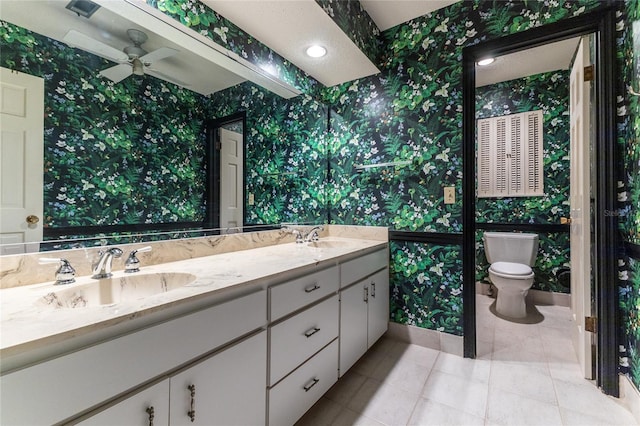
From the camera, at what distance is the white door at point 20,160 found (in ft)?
3.07

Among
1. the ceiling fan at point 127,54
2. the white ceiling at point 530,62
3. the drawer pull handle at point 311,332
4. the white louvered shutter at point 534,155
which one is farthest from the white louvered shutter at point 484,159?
the ceiling fan at point 127,54

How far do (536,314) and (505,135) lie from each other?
6.32ft

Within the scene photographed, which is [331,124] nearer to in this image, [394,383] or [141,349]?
[394,383]

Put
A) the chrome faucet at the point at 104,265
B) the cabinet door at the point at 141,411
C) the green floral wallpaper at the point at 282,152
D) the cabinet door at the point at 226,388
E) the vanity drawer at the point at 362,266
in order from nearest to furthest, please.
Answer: the cabinet door at the point at 141,411 < the cabinet door at the point at 226,388 < the chrome faucet at the point at 104,265 < the vanity drawer at the point at 362,266 < the green floral wallpaper at the point at 282,152

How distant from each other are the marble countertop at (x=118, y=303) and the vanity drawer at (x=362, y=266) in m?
0.14

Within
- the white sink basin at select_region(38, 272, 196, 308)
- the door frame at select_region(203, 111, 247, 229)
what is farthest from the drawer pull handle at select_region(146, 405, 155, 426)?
the door frame at select_region(203, 111, 247, 229)

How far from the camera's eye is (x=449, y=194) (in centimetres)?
197

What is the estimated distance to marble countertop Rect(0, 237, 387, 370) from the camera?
1.92 ft

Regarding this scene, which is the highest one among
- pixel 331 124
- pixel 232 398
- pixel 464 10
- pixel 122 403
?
pixel 464 10

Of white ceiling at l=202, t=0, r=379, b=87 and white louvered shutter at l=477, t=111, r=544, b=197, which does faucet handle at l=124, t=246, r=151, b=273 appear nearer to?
white ceiling at l=202, t=0, r=379, b=87

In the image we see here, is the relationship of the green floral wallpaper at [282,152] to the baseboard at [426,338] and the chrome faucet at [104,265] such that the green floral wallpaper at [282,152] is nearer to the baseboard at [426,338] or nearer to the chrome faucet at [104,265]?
the chrome faucet at [104,265]

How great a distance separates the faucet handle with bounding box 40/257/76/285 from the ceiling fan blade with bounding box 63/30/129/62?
2.65 ft

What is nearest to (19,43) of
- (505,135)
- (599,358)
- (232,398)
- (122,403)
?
(122,403)

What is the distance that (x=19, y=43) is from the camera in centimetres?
96
